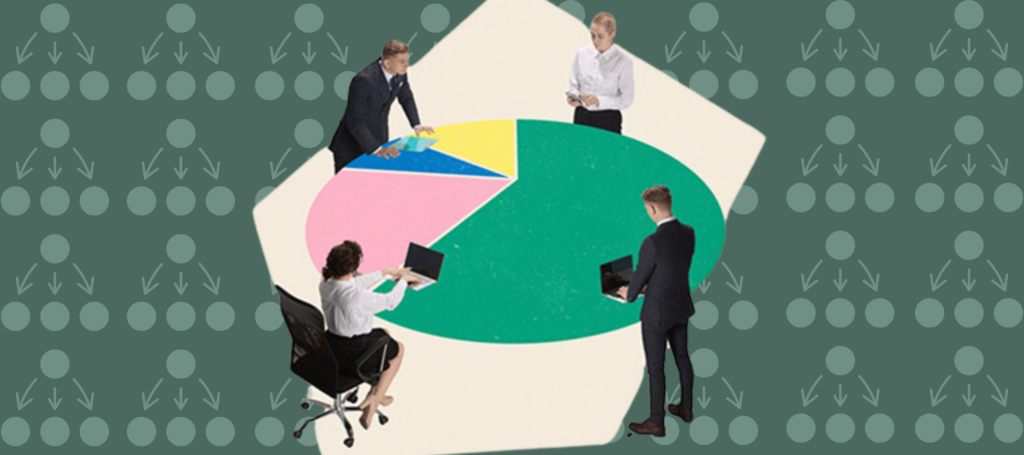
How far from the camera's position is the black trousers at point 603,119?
10.00m

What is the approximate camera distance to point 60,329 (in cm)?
789

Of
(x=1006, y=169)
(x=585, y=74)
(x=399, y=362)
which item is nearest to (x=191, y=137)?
(x=399, y=362)

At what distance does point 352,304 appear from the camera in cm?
711

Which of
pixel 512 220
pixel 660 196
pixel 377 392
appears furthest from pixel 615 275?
pixel 377 392

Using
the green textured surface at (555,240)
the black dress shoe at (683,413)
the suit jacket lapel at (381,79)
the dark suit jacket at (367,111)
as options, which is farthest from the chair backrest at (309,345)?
the suit jacket lapel at (381,79)

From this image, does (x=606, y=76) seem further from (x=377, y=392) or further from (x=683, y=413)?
(x=377, y=392)

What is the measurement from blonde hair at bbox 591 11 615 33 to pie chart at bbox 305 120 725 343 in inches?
32.0

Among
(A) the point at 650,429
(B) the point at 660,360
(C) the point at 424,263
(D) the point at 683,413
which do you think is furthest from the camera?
(C) the point at 424,263

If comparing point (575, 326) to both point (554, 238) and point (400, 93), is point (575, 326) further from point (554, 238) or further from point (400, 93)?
point (400, 93)

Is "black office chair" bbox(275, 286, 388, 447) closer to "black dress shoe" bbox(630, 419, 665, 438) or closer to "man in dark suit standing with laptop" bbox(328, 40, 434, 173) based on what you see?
"black dress shoe" bbox(630, 419, 665, 438)

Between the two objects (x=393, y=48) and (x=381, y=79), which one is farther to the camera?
(x=381, y=79)

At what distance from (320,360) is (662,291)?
2.03m

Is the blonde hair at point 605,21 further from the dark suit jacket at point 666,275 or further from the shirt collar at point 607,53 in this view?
the dark suit jacket at point 666,275

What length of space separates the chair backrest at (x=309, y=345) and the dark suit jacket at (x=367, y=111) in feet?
7.63
